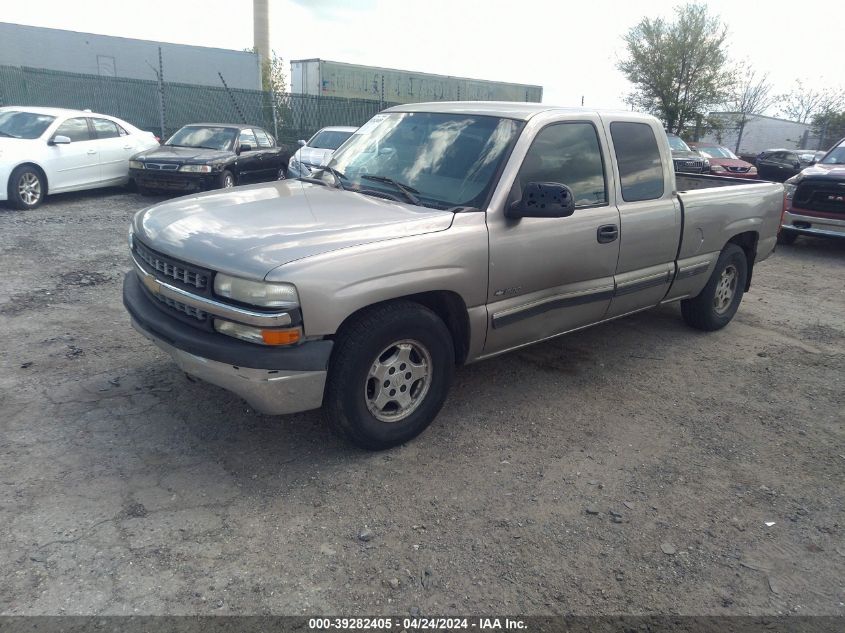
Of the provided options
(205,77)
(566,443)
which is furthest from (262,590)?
(205,77)

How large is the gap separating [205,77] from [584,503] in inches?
1197

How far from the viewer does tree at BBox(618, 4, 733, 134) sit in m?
30.8

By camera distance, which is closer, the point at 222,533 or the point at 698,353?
the point at 222,533

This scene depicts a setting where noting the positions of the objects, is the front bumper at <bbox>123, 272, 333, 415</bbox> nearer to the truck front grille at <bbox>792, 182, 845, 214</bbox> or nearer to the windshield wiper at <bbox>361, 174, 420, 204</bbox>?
the windshield wiper at <bbox>361, 174, 420, 204</bbox>

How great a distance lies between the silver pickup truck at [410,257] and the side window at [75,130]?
8742mm

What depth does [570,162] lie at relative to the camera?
14.3ft

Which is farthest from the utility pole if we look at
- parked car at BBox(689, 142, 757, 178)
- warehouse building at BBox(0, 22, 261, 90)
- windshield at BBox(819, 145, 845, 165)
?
windshield at BBox(819, 145, 845, 165)

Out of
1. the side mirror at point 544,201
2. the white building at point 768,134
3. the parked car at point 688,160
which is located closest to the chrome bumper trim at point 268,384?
the side mirror at point 544,201

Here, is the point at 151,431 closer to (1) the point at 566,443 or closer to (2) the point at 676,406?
(1) the point at 566,443

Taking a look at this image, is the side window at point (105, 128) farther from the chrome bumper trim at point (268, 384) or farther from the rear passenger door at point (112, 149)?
the chrome bumper trim at point (268, 384)

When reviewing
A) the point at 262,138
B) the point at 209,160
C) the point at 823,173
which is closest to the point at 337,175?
the point at 209,160

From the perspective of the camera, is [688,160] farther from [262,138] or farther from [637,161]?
[637,161]

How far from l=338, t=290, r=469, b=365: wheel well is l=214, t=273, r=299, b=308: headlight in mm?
777

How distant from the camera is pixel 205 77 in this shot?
29422 millimetres
